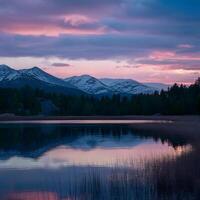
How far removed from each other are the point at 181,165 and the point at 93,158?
9.86 metres

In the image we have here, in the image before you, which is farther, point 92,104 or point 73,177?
point 92,104

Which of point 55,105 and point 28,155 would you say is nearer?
point 28,155

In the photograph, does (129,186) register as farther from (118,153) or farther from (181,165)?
(118,153)

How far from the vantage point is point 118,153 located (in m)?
32.0

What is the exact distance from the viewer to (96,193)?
16.9 metres

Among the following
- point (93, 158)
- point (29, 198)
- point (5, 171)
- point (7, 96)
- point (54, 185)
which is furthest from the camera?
point (7, 96)

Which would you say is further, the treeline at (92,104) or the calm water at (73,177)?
the treeline at (92,104)

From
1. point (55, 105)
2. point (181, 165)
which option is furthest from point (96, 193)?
point (55, 105)

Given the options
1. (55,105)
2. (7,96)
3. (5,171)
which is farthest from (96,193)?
(55,105)

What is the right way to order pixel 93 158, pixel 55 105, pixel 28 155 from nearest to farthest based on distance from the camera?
pixel 93 158 → pixel 28 155 → pixel 55 105

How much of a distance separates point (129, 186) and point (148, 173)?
2.05m

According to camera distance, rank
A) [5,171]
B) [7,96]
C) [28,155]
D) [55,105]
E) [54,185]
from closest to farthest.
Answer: [54,185] < [5,171] < [28,155] < [7,96] < [55,105]

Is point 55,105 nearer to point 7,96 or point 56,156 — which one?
point 7,96

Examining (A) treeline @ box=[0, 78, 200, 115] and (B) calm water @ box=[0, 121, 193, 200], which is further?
(A) treeline @ box=[0, 78, 200, 115]
